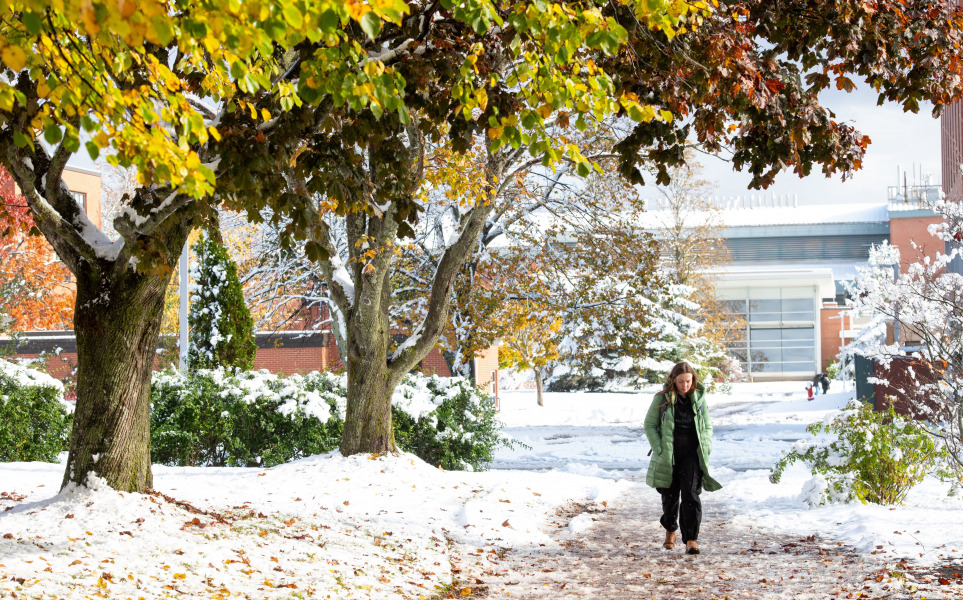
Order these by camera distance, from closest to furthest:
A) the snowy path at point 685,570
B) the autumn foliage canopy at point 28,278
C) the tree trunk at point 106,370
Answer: the snowy path at point 685,570, the tree trunk at point 106,370, the autumn foliage canopy at point 28,278

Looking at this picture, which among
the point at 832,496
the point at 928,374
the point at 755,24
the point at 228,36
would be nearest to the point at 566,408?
the point at 928,374

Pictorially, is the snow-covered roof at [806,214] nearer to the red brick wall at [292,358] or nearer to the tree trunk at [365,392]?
the red brick wall at [292,358]

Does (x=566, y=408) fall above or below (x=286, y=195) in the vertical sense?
below

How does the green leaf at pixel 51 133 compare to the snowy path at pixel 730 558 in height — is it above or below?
above

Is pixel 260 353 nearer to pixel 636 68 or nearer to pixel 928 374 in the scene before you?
pixel 928 374

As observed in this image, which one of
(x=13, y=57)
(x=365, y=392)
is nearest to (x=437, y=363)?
(x=365, y=392)

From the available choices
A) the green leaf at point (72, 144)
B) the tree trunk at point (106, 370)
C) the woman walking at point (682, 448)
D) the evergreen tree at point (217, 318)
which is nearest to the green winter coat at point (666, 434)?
the woman walking at point (682, 448)

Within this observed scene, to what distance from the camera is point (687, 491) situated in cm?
692

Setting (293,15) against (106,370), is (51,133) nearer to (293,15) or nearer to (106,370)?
(293,15)

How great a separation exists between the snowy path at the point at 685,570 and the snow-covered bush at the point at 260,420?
4219 millimetres

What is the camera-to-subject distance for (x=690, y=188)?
3547cm

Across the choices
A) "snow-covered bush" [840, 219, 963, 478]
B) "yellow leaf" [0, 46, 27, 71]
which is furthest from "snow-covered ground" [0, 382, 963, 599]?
"yellow leaf" [0, 46, 27, 71]

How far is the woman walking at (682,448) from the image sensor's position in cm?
695

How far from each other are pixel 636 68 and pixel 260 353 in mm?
21597
